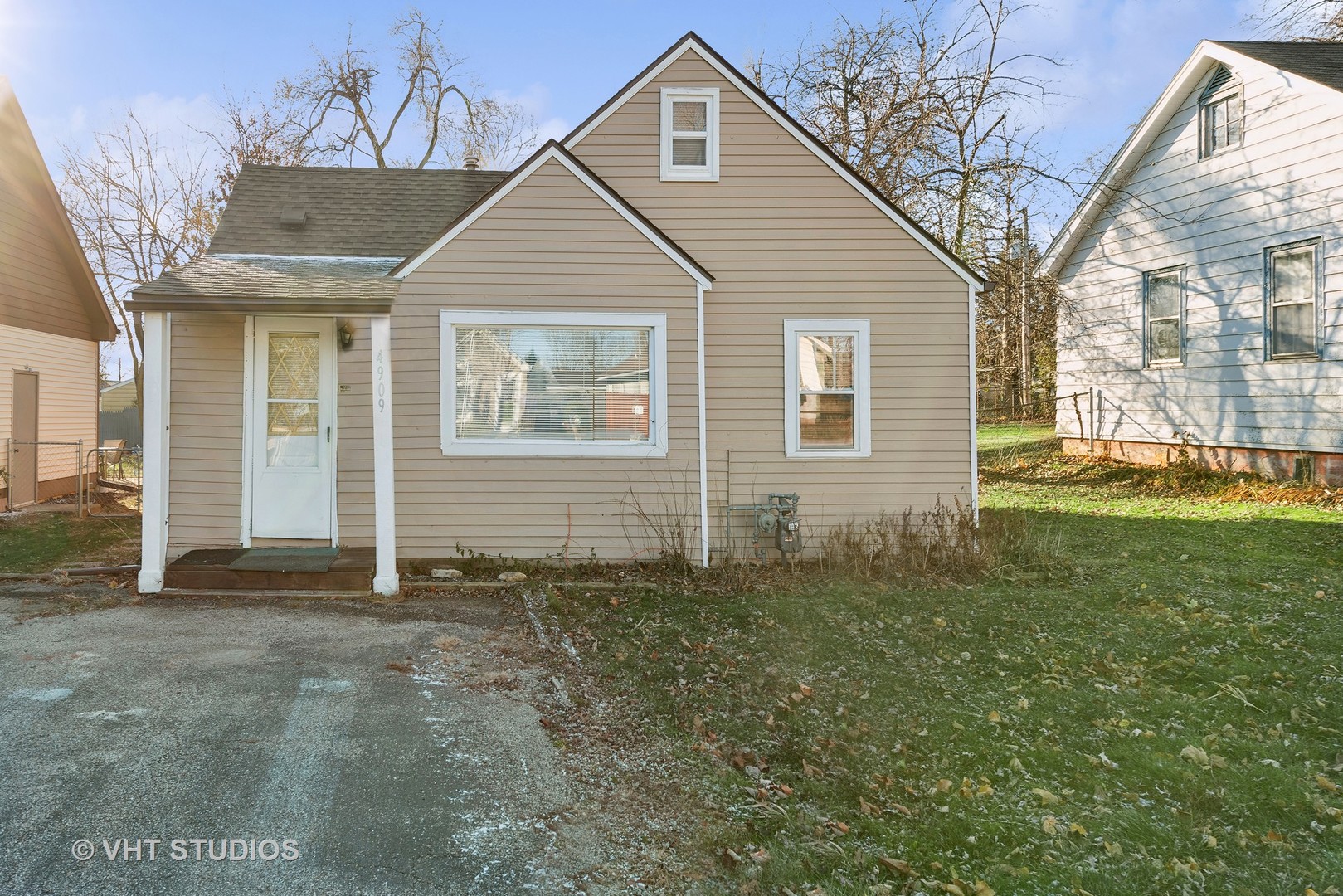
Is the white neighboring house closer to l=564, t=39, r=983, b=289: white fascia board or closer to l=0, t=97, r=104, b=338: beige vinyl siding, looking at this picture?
l=564, t=39, r=983, b=289: white fascia board

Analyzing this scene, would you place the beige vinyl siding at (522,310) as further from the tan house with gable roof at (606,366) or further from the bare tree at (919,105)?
the bare tree at (919,105)

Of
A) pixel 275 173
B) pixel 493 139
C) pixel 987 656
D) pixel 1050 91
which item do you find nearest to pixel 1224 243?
pixel 1050 91

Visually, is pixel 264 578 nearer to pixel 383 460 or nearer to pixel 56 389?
pixel 383 460

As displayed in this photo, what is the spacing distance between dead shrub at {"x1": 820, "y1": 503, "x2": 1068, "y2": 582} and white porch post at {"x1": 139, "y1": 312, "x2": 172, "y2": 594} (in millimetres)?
6367

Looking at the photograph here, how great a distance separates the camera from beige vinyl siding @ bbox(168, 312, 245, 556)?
856 centimetres

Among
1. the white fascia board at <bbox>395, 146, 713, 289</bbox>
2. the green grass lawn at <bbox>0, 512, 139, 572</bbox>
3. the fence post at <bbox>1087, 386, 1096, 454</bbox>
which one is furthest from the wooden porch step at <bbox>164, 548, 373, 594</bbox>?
the fence post at <bbox>1087, 386, 1096, 454</bbox>

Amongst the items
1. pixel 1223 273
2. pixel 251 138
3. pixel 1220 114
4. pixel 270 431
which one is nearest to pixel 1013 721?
pixel 270 431

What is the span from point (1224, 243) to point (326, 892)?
49.8ft

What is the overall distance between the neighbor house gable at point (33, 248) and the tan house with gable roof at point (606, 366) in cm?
720

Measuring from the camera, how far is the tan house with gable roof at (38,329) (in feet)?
44.7

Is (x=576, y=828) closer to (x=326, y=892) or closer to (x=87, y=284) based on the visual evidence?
(x=326, y=892)

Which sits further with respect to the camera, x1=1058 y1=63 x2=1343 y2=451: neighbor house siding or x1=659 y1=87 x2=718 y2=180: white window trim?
x1=1058 y1=63 x2=1343 y2=451: neighbor house siding

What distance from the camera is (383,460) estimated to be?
7.68m

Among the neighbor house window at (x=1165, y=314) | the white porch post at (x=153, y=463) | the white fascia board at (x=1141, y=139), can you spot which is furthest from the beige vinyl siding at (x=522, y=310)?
the white fascia board at (x=1141, y=139)
